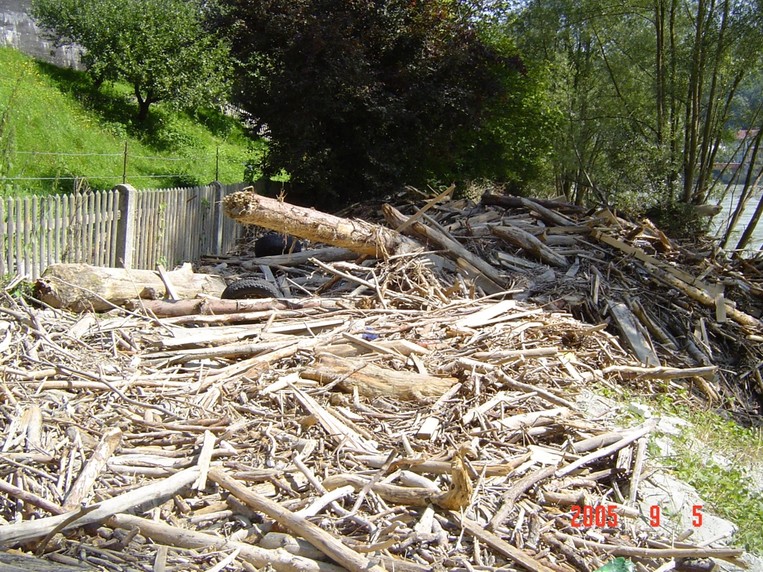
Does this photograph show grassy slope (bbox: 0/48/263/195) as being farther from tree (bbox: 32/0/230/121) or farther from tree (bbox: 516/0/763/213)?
tree (bbox: 516/0/763/213)

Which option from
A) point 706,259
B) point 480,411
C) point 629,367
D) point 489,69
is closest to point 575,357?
point 629,367

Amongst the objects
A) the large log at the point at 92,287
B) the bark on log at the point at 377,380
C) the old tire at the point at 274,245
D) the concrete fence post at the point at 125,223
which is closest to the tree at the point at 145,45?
the old tire at the point at 274,245

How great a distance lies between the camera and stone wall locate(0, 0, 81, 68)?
21203 mm

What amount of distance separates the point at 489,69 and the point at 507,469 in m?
13.6

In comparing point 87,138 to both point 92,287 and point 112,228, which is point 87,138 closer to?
point 112,228

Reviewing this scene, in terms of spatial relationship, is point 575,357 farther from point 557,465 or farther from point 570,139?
point 570,139

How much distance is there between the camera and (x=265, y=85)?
1461 cm

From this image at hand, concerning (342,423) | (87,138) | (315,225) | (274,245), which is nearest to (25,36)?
(87,138)

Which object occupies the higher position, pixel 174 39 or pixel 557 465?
pixel 174 39

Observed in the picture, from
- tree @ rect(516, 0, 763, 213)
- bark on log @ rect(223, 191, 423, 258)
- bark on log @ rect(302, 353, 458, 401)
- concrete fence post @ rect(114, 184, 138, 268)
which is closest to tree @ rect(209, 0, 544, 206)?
tree @ rect(516, 0, 763, 213)

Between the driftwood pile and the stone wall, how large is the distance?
17080mm

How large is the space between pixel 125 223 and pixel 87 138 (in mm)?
9207

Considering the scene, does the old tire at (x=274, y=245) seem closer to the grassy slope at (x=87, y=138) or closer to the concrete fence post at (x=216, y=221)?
the concrete fence post at (x=216, y=221)

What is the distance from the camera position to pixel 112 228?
8922 mm
